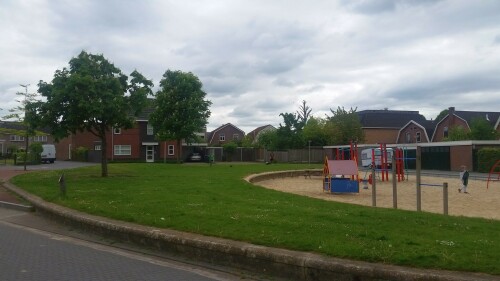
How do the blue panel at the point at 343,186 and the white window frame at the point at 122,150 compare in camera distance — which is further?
the white window frame at the point at 122,150

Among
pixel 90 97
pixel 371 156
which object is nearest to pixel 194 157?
pixel 371 156

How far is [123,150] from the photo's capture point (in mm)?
62562

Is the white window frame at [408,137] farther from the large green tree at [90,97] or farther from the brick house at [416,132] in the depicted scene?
the large green tree at [90,97]

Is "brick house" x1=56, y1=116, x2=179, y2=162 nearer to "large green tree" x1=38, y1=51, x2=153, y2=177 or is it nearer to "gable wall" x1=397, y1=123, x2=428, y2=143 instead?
"gable wall" x1=397, y1=123, x2=428, y2=143

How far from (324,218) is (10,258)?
598 cm

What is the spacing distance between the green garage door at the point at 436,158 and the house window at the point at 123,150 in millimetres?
36499

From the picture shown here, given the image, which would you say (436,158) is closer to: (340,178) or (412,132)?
(412,132)

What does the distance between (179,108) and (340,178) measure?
102ft

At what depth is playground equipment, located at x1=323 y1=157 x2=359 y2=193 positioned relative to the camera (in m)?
22.1

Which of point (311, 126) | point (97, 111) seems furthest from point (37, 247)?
point (311, 126)

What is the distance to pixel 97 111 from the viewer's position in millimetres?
22078

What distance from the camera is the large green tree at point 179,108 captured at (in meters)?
50.8

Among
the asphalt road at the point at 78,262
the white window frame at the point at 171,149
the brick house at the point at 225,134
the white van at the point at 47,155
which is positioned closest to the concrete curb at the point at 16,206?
the asphalt road at the point at 78,262

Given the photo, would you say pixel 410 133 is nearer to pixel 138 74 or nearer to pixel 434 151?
pixel 434 151
